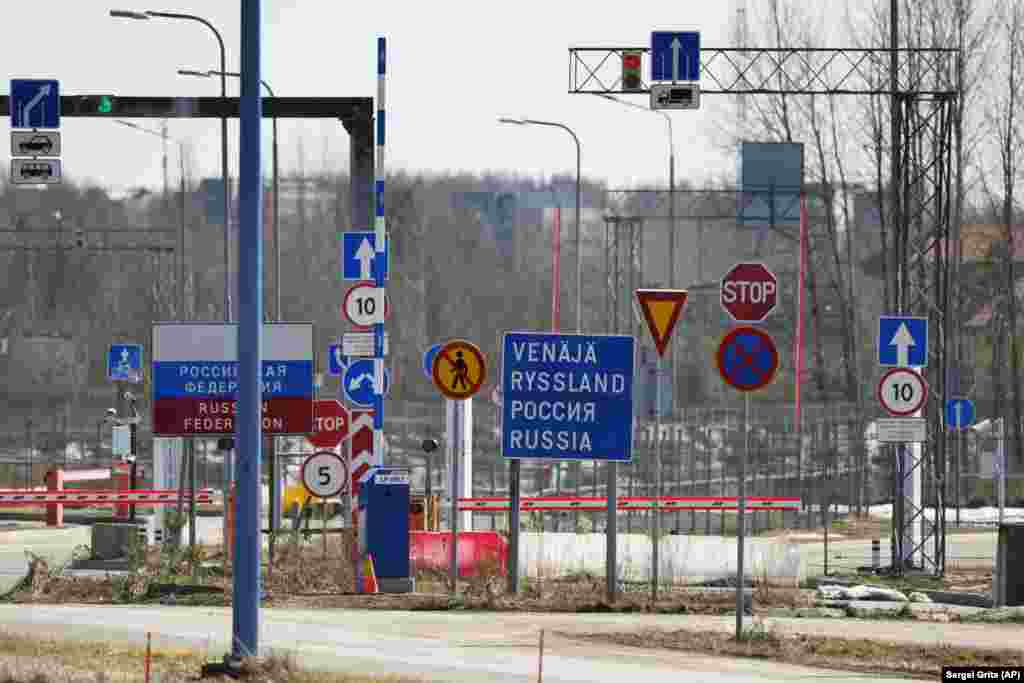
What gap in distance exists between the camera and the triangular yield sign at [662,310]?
2192 centimetres

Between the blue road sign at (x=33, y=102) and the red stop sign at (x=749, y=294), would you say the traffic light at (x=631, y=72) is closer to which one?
the blue road sign at (x=33, y=102)

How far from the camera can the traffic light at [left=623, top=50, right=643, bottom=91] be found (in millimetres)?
36031

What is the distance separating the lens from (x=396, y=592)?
83.2ft

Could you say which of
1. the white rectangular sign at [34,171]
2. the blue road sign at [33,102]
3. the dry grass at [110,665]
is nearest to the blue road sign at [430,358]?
the white rectangular sign at [34,171]

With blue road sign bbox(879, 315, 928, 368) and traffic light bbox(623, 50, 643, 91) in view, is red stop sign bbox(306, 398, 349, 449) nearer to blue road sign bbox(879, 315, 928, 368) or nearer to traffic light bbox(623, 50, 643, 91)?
blue road sign bbox(879, 315, 928, 368)

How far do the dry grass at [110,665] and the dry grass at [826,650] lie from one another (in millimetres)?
3899

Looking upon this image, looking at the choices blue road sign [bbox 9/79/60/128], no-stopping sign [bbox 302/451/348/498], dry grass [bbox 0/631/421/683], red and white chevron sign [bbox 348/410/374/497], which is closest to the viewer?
dry grass [bbox 0/631/421/683]

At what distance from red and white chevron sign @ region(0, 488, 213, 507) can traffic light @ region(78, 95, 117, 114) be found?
11.8 metres

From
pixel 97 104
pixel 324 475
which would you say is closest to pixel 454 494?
pixel 324 475

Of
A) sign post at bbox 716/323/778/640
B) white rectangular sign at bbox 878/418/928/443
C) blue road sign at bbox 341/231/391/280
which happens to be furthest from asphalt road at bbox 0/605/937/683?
white rectangular sign at bbox 878/418/928/443

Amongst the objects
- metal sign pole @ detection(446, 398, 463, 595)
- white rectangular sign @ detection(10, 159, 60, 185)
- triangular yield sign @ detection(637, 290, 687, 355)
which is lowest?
metal sign pole @ detection(446, 398, 463, 595)

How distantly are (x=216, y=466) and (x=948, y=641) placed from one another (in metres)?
50.3

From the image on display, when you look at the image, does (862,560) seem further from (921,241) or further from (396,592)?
(396,592)

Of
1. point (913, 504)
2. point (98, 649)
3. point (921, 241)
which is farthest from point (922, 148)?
point (98, 649)
